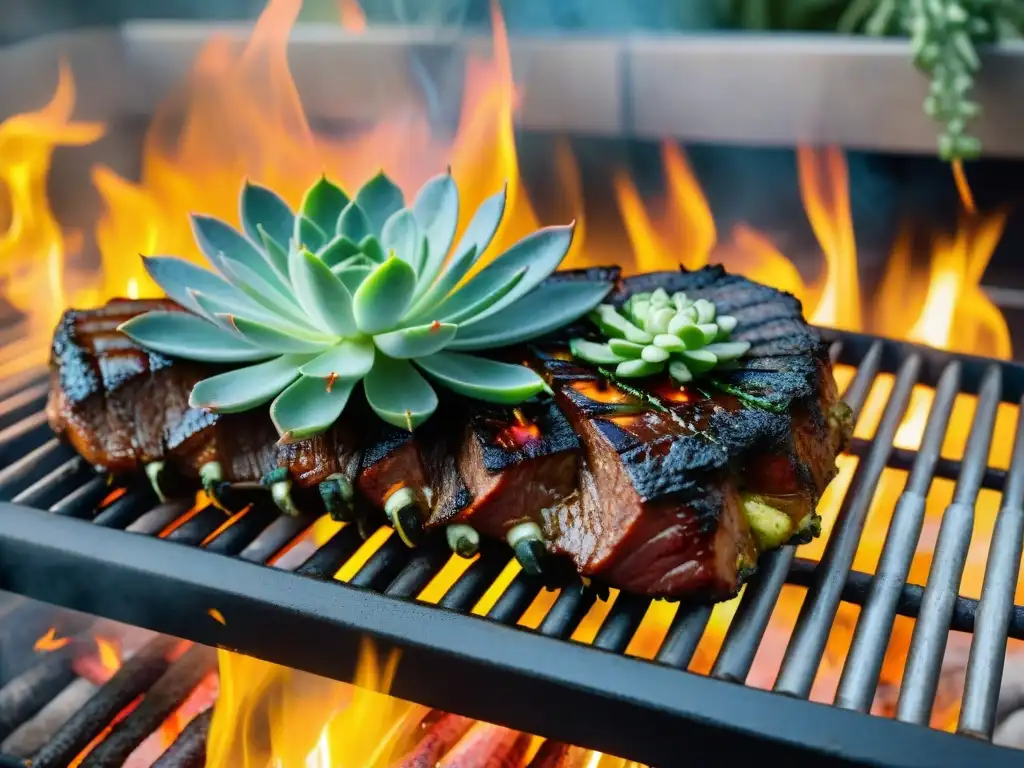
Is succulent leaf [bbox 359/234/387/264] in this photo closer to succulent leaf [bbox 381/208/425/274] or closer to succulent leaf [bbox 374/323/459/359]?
succulent leaf [bbox 381/208/425/274]

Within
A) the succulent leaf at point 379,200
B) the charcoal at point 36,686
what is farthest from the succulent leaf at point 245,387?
the charcoal at point 36,686

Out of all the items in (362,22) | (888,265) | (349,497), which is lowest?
(888,265)

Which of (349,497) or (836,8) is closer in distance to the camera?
(349,497)

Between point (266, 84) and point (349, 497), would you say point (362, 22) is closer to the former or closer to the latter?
point (266, 84)

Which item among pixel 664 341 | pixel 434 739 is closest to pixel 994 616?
pixel 664 341

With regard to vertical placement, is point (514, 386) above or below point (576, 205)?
above

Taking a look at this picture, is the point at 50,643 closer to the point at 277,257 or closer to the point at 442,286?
the point at 277,257

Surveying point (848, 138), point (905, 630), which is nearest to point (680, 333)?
point (905, 630)
